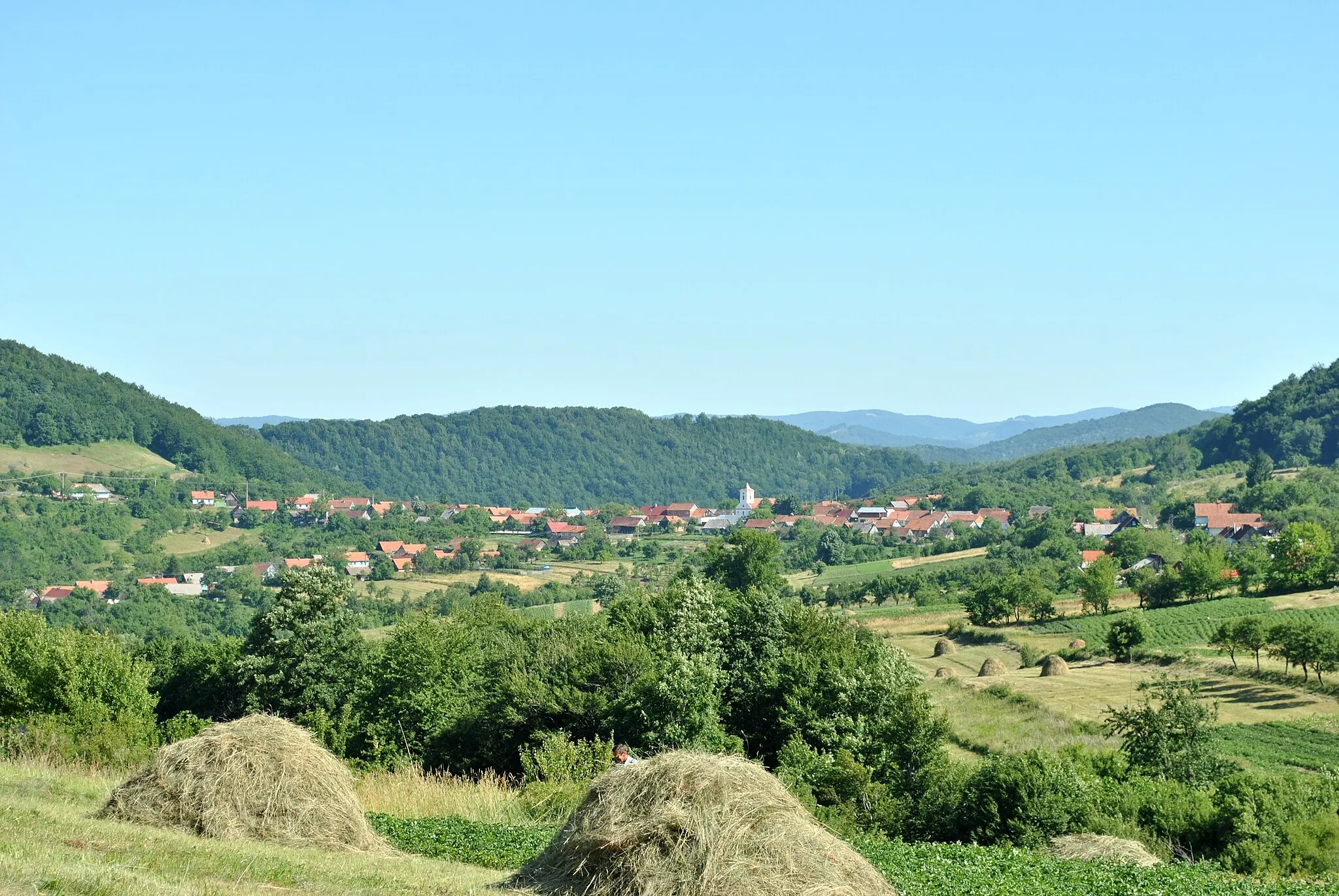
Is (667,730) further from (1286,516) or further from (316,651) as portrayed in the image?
(1286,516)

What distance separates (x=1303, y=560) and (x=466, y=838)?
84.3m

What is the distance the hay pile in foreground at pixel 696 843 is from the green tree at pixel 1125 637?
60801mm

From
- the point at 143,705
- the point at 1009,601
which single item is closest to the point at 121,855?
the point at 143,705

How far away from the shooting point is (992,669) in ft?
213

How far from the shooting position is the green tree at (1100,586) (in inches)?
3349

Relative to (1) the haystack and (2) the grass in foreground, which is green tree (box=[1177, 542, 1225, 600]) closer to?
(1) the haystack

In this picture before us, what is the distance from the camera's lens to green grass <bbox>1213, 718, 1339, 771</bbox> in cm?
3900

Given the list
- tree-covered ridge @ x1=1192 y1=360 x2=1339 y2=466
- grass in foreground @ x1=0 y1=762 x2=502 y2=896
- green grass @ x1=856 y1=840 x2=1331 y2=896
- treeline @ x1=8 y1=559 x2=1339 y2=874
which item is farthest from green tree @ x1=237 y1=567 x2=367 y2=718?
tree-covered ridge @ x1=1192 y1=360 x2=1339 y2=466

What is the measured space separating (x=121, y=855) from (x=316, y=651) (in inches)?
1124

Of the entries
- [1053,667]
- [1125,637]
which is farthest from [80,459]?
[1125,637]

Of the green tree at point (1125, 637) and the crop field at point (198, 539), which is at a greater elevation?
the crop field at point (198, 539)

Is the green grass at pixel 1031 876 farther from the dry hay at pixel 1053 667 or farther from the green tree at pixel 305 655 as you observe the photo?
the dry hay at pixel 1053 667

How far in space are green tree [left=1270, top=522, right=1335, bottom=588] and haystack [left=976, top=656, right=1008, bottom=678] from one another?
30.6 meters

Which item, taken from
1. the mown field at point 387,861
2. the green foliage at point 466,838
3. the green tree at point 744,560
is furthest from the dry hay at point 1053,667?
the green foliage at point 466,838
